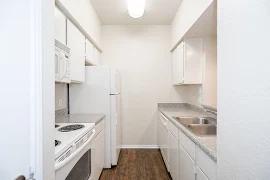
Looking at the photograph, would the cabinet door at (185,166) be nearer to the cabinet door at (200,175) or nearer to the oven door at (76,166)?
the cabinet door at (200,175)

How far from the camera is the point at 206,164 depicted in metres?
1.10

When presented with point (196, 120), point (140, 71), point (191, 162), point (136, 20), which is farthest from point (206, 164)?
point (136, 20)

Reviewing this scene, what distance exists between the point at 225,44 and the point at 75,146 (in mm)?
1284

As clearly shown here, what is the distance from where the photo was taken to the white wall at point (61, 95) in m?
2.31

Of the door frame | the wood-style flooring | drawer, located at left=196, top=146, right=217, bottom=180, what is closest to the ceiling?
the door frame

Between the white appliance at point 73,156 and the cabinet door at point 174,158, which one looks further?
the cabinet door at point 174,158

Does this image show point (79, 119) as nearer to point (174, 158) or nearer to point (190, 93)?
point (174, 158)

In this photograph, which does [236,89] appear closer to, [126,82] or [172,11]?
[172,11]

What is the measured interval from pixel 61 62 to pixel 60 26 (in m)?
0.44

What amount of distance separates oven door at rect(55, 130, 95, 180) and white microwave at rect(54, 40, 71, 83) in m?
0.67

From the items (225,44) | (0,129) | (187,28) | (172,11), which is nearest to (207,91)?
(187,28)

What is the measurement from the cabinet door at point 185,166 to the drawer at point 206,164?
0.15 m

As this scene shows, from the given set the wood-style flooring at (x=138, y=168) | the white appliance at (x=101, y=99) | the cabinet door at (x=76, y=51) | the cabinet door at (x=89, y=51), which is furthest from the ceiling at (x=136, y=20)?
the wood-style flooring at (x=138, y=168)

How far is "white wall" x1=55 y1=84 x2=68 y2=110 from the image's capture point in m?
2.31
